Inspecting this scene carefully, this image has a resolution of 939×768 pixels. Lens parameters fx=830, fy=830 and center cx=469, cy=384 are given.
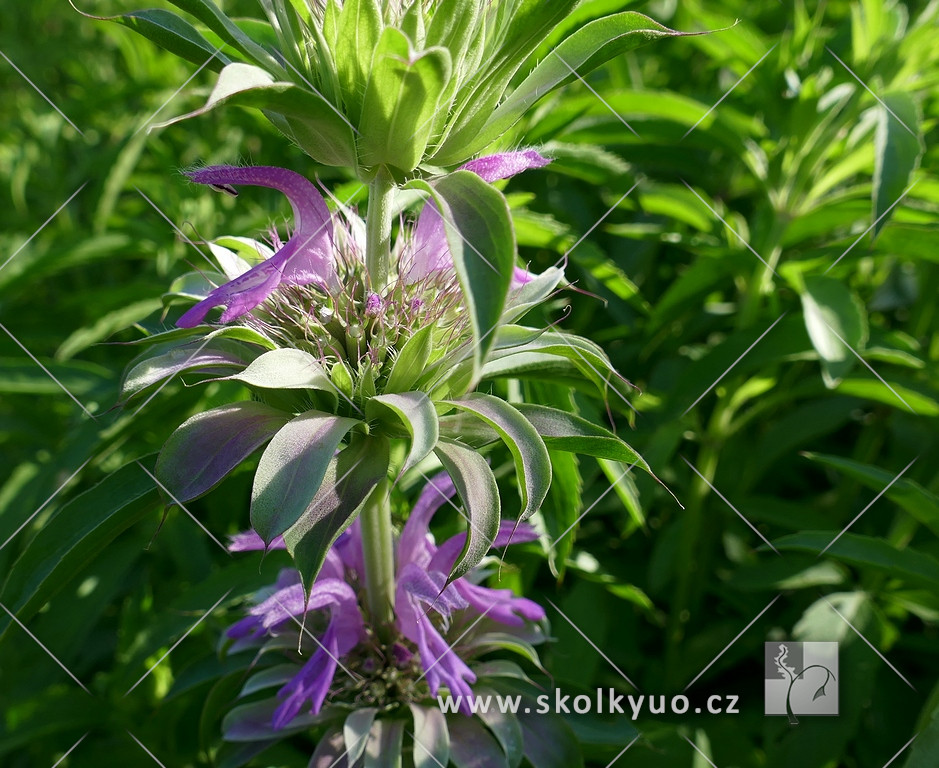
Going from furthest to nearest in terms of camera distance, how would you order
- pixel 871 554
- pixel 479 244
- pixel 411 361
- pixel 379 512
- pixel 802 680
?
pixel 802 680 → pixel 871 554 → pixel 379 512 → pixel 411 361 → pixel 479 244

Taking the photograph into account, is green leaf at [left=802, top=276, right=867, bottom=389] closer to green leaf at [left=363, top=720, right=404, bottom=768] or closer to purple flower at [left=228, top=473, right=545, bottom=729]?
purple flower at [left=228, top=473, right=545, bottom=729]

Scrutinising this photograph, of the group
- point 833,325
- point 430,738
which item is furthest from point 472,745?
point 833,325

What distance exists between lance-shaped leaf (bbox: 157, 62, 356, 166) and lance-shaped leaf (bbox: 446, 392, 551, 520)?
0.19 meters

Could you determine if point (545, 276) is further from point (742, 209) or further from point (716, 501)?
point (742, 209)

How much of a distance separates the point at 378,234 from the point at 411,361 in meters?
0.10

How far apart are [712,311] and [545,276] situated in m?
0.76

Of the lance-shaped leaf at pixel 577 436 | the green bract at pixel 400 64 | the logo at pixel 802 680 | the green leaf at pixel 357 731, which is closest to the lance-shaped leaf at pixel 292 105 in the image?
the green bract at pixel 400 64

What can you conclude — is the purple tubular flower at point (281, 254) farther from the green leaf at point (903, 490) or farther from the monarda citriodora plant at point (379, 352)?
the green leaf at point (903, 490)

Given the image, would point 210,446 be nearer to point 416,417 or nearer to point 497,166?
point 416,417

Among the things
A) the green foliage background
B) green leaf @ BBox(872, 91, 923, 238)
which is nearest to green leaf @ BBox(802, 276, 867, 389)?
the green foliage background

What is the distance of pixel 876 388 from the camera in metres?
1.03

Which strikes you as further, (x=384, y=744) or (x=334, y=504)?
(x=384, y=744)

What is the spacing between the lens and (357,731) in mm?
664

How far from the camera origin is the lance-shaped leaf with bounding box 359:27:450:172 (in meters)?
0.46
